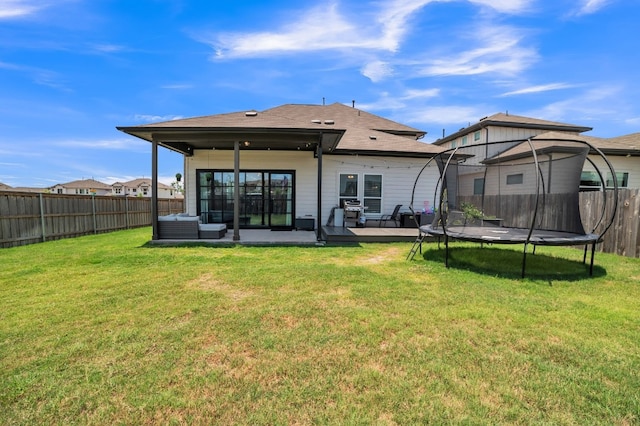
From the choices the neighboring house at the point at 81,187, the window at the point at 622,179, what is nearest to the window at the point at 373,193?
the window at the point at 622,179

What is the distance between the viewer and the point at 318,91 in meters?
17.8

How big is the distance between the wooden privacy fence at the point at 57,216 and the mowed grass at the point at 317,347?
163 inches

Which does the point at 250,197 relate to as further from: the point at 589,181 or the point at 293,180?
the point at 589,181

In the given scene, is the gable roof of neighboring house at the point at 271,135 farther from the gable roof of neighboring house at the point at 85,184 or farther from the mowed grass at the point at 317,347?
the gable roof of neighboring house at the point at 85,184

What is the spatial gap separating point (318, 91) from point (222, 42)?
366 inches

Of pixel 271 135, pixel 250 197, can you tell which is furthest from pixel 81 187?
pixel 271 135

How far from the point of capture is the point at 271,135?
7.84 m

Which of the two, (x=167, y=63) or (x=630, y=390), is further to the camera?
(x=167, y=63)

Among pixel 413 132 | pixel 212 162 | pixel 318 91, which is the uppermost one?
pixel 318 91

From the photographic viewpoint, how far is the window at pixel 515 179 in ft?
41.6

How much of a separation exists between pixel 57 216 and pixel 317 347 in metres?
10.7

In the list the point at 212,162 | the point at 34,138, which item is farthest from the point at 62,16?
the point at 34,138

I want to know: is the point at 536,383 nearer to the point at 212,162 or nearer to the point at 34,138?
the point at 212,162

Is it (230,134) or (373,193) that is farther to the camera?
(373,193)
